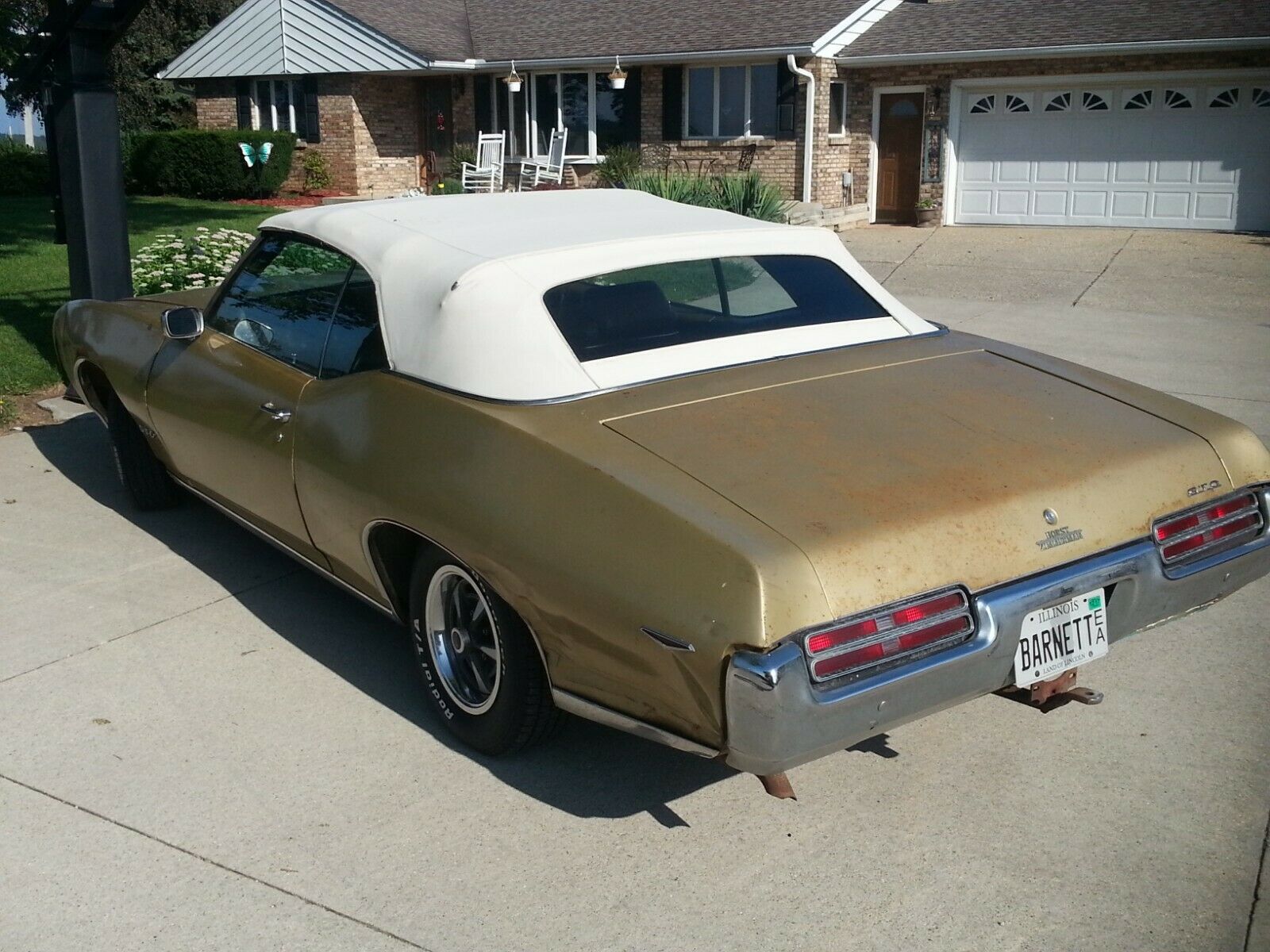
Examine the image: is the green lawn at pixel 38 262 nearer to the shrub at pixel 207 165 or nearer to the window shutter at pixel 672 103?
the shrub at pixel 207 165

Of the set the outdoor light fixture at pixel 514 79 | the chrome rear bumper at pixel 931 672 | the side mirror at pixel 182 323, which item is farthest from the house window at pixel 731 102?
the chrome rear bumper at pixel 931 672

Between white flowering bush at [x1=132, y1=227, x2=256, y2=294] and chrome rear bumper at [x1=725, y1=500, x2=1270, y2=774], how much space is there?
7.79 metres

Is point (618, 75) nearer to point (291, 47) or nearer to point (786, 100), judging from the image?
point (786, 100)

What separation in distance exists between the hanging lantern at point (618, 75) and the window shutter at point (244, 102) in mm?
7997

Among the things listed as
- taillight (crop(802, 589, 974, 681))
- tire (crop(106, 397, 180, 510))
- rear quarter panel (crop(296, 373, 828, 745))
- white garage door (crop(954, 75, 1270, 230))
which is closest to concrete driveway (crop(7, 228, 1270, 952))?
rear quarter panel (crop(296, 373, 828, 745))

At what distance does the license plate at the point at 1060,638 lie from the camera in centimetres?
329

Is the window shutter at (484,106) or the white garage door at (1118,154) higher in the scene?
the window shutter at (484,106)

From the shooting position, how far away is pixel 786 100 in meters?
21.5

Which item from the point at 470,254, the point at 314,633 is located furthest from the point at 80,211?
the point at 470,254

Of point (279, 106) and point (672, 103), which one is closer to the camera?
point (672, 103)

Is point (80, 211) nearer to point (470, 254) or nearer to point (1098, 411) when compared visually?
point (470, 254)

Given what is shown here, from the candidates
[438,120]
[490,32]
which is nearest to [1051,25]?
[490,32]

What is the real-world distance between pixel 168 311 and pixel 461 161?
66.8ft

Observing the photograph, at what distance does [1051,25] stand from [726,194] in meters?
7.31
